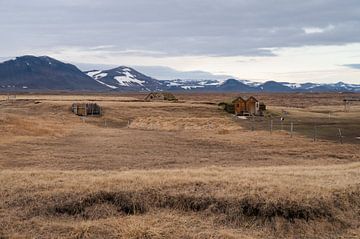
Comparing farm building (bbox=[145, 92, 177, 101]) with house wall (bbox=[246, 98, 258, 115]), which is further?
farm building (bbox=[145, 92, 177, 101])

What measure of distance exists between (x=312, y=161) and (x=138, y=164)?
10.4 metres

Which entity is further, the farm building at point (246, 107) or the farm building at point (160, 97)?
the farm building at point (160, 97)

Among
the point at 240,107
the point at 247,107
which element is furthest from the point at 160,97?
the point at 247,107

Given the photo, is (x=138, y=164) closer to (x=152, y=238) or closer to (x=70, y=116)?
(x=152, y=238)

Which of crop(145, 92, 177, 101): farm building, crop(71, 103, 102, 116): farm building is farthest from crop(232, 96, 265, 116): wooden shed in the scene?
crop(145, 92, 177, 101): farm building

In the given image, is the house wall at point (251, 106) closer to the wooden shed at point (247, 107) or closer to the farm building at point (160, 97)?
the wooden shed at point (247, 107)

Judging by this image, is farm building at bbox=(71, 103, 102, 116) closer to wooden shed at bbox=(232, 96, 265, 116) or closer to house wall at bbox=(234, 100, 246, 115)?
house wall at bbox=(234, 100, 246, 115)

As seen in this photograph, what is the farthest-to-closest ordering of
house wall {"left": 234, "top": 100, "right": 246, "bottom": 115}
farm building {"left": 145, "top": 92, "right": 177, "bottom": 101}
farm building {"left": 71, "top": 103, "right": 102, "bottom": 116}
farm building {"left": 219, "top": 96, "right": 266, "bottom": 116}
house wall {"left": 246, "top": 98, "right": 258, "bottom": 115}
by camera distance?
farm building {"left": 145, "top": 92, "right": 177, "bottom": 101} → house wall {"left": 234, "top": 100, "right": 246, "bottom": 115} → farm building {"left": 219, "top": 96, "right": 266, "bottom": 116} → house wall {"left": 246, "top": 98, "right": 258, "bottom": 115} → farm building {"left": 71, "top": 103, "right": 102, "bottom": 116}

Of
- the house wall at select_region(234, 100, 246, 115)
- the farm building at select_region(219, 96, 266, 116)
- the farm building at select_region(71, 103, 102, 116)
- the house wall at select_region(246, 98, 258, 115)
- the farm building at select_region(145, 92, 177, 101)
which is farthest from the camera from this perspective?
the farm building at select_region(145, 92, 177, 101)

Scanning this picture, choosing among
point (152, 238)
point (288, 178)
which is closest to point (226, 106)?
point (288, 178)

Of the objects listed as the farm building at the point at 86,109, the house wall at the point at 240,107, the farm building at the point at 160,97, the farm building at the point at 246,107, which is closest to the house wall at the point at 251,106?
the farm building at the point at 246,107

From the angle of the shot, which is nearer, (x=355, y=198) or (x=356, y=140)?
(x=355, y=198)

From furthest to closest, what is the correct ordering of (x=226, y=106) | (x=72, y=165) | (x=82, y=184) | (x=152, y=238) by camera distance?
(x=226, y=106)
(x=72, y=165)
(x=82, y=184)
(x=152, y=238)

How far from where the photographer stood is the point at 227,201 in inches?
527
